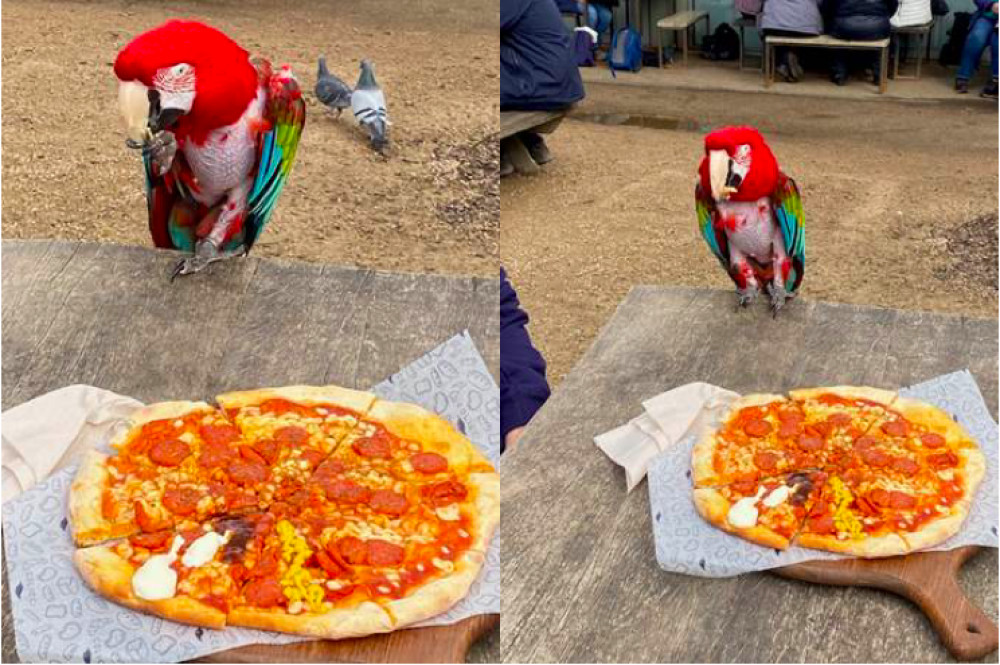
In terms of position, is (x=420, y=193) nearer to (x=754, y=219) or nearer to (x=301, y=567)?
(x=754, y=219)

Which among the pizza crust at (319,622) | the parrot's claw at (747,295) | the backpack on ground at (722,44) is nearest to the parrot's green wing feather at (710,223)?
the parrot's claw at (747,295)

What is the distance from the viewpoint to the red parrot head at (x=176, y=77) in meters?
2.70

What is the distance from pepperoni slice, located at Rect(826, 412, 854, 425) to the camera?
114 inches

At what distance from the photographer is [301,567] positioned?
238 centimetres

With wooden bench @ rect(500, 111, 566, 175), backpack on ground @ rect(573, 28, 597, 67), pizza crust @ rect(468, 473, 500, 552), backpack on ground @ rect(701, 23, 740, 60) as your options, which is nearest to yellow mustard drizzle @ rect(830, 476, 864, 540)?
pizza crust @ rect(468, 473, 500, 552)

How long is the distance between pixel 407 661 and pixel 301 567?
34 cm

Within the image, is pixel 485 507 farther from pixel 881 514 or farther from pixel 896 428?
pixel 896 428

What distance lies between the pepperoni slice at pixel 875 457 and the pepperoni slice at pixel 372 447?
117cm

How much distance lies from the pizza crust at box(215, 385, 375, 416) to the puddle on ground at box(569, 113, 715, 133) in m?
6.91

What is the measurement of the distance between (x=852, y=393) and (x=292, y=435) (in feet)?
4.92

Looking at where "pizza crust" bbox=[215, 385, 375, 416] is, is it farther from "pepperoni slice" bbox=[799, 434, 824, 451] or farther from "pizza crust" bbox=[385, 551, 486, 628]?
"pepperoni slice" bbox=[799, 434, 824, 451]

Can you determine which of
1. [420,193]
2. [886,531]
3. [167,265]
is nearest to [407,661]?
[886,531]

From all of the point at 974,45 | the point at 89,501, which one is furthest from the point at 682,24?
the point at 89,501

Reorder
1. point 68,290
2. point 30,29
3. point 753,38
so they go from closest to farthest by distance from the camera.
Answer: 1. point 68,290
2. point 30,29
3. point 753,38
